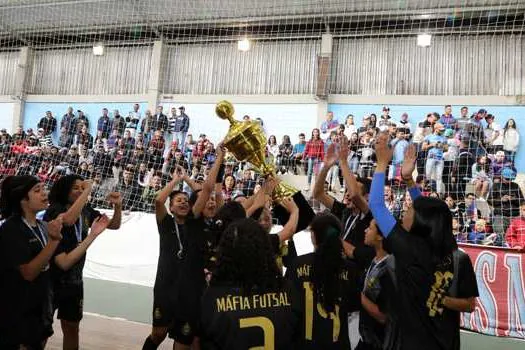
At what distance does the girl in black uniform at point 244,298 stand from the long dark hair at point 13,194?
1.42 m

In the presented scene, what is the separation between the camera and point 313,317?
2135 mm

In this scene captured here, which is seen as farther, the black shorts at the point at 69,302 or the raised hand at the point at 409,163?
the black shorts at the point at 69,302

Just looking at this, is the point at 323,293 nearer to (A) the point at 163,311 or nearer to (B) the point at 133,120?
(A) the point at 163,311

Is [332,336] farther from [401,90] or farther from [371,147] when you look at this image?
[401,90]

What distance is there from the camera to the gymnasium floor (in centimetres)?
452

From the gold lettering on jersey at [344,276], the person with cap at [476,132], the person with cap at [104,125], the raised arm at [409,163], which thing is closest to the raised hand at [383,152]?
the raised arm at [409,163]

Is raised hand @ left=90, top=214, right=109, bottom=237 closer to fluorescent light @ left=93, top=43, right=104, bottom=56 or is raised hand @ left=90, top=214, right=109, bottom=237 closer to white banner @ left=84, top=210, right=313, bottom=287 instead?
white banner @ left=84, top=210, right=313, bottom=287

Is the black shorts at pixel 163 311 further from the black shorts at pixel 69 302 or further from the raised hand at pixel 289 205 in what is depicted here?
the raised hand at pixel 289 205

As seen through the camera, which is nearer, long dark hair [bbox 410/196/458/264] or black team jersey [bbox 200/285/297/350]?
black team jersey [bbox 200/285/297/350]

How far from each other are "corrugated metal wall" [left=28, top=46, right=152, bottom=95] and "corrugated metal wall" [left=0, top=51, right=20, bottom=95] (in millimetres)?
856

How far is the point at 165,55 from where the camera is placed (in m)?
17.0

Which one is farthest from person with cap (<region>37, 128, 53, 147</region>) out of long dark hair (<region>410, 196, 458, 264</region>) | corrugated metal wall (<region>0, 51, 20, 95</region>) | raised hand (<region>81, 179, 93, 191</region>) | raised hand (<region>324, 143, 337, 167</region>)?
long dark hair (<region>410, 196, 458, 264</region>)

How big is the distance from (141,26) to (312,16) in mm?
5922

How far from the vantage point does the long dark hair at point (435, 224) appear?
81.1 inches
